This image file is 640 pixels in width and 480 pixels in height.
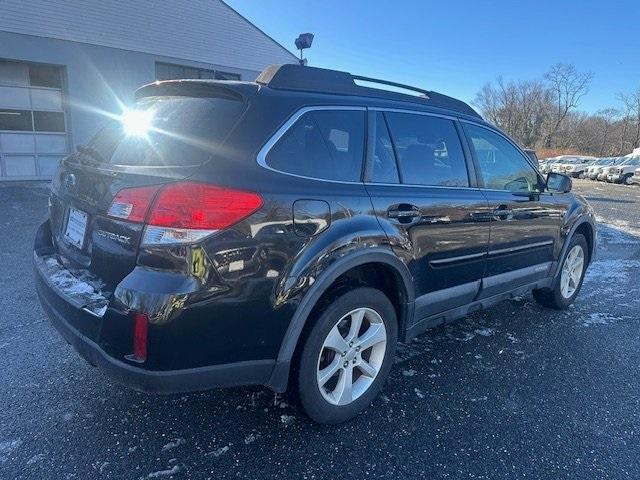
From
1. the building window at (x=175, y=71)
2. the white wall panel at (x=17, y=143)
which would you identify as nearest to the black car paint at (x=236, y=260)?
the white wall panel at (x=17, y=143)

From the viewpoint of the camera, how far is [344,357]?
97.7 inches

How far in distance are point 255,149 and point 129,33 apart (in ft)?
48.2

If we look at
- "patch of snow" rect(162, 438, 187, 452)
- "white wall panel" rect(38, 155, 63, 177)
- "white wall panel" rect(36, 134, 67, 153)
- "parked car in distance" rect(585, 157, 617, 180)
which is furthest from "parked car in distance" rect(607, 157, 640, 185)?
"patch of snow" rect(162, 438, 187, 452)

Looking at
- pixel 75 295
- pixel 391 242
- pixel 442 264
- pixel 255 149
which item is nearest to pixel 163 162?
pixel 255 149

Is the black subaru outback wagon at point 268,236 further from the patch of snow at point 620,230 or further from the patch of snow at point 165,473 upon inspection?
the patch of snow at point 620,230

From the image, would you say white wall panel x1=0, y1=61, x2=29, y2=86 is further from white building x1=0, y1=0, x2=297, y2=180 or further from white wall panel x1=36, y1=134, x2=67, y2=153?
white wall panel x1=36, y1=134, x2=67, y2=153

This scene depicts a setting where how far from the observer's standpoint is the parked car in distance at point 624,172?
2709 cm

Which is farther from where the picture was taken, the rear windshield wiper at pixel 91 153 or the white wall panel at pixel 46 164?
the white wall panel at pixel 46 164

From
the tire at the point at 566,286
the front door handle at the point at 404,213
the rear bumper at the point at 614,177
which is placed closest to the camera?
the front door handle at the point at 404,213

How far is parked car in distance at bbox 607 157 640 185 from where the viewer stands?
27091 millimetres

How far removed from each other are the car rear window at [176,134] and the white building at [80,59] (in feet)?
41.2

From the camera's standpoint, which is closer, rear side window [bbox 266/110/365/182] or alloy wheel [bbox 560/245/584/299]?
rear side window [bbox 266/110/365/182]

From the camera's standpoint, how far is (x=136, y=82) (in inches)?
572

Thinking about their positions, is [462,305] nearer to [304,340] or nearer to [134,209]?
[304,340]
